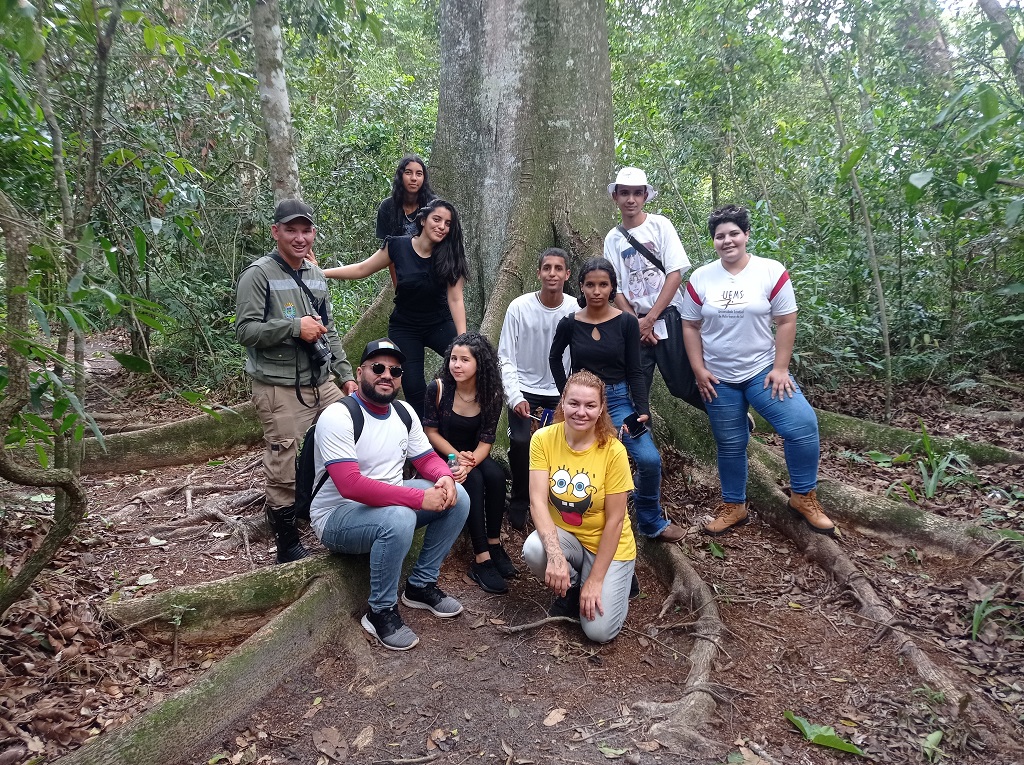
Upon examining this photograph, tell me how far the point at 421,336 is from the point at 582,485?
1.82m

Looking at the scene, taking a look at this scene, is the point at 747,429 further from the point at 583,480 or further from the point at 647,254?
the point at 583,480

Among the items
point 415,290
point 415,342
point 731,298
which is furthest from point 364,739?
point 731,298

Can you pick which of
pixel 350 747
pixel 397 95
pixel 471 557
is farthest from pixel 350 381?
pixel 397 95

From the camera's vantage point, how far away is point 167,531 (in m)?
4.68

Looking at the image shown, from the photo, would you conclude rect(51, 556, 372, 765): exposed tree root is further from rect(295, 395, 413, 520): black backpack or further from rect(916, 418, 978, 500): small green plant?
rect(916, 418, 978, 500): small green plant

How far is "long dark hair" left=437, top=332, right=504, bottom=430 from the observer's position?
410 centimetres

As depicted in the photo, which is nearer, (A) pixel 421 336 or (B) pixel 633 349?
(B) pixel 633 349

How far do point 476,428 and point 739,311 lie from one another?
180cm

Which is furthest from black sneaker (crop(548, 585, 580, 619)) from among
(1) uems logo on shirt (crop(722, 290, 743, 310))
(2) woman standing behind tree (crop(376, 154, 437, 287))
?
(2) woman standing behind tree (crop(376, 154, 437, 287))

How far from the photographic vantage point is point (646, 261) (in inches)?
185

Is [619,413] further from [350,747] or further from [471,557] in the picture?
[350,747]

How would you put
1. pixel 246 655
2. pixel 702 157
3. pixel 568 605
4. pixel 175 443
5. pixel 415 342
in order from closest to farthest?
pixel 246 655, pixel 568 605, pixel 415 342, pixel 175 443, pixel 702 157

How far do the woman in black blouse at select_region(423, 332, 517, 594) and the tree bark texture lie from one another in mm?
Answer: 1246

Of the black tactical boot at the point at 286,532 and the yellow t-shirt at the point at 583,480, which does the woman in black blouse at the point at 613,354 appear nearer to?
the yellow t-shirt at the point at 583,480
